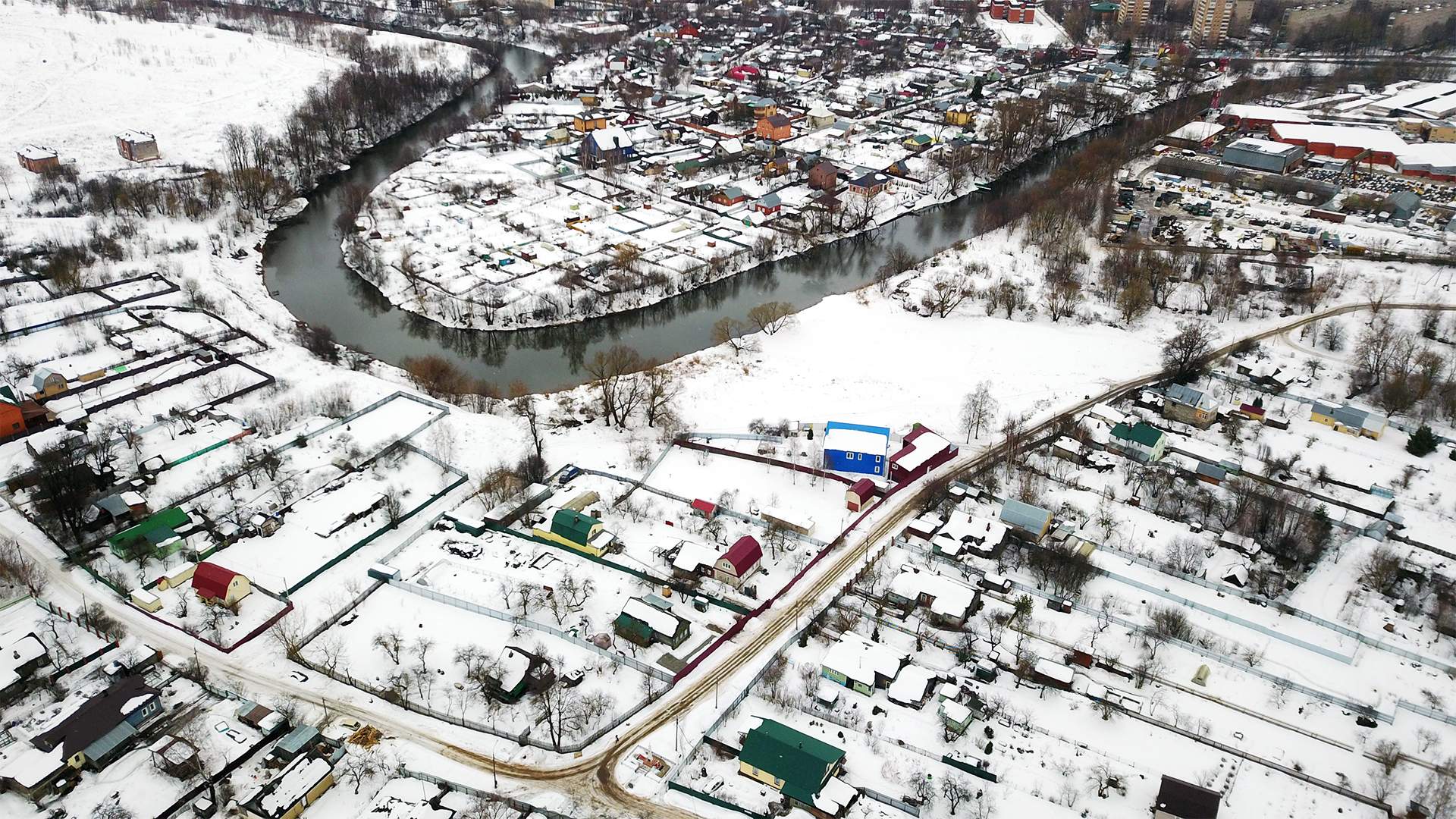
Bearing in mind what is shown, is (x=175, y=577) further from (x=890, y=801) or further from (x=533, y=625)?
(x=890, y=801)

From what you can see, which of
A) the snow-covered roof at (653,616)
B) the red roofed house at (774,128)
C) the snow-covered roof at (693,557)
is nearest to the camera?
the snow-covered roof at (653,616)

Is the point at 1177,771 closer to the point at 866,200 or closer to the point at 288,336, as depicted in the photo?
the point at 288,336

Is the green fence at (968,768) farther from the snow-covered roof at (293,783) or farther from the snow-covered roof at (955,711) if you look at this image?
the snow-covered roof at (293,783)

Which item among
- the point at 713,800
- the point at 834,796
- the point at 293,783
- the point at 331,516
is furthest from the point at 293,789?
the point at 834,796

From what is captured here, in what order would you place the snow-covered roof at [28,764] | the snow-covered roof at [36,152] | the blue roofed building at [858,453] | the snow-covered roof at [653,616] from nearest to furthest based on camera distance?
the snow-covered roof at [28,764] < the snow-covered roof at [653,616] < the blue roofed building at [858,453] < the snow-covered roof at [36,152]

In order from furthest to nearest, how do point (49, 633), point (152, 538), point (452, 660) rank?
point (152, 538), point (49, 633), point (452, 660)

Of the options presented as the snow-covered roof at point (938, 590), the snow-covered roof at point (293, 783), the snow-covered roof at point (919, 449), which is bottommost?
the snow-covered roof at point (293, 783)

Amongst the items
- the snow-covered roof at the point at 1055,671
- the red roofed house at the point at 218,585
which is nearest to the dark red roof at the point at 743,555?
the snow-covered roof at the point at 1055,671
